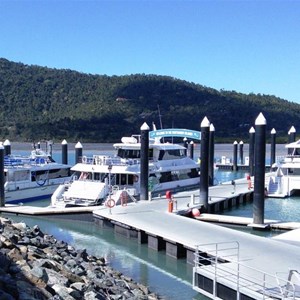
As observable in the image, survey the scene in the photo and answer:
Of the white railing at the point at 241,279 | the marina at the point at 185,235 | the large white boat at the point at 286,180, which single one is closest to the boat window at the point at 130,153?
the marina at the point at 185,235

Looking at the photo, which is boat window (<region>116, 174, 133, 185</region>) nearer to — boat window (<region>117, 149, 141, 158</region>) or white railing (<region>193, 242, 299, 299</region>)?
boat window (<region>117, 149, 141, 158</region>)

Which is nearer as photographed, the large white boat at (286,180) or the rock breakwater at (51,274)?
the rock breakwater at (51,274)

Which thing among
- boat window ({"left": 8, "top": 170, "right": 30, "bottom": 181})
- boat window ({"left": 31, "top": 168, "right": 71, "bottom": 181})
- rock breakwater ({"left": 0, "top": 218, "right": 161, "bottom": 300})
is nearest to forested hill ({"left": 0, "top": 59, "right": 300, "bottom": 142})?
boat window ({"left": 31, "top": 168, "right": 71, "bottom": 181})

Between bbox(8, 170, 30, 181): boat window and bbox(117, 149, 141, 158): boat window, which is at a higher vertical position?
bbox(117, 149, 141, 158): boat window

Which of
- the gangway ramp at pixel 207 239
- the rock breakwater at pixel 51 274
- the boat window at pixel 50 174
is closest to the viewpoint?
the rock breakwater at pixel 51 274

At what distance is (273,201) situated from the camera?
1218 inches

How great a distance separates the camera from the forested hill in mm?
94938

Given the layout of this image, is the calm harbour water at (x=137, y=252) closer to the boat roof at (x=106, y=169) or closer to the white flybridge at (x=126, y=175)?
the white flybridge at (x=126, y=175)

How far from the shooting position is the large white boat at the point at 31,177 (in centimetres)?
3079

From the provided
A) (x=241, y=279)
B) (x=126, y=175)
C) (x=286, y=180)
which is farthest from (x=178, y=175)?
(x=241, y=279)

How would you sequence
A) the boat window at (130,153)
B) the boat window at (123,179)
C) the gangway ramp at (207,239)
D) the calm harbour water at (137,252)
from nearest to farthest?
the gangway ramp at (207,239) → the calm harbour water at (137,252) → the boat window at (123,179) → the boat window at (130,153)

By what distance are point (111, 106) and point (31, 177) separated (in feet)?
253

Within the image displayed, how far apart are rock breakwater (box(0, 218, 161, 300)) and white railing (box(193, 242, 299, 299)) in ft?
4.78

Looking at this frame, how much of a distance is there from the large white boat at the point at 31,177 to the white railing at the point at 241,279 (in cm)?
1858
